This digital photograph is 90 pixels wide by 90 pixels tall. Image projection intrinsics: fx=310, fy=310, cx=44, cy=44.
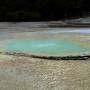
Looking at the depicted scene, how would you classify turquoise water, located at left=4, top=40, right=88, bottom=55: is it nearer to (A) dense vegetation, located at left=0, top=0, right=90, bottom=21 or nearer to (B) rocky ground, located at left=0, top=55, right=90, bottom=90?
(B) rocky ground, located at left=0, top=55, right=90, bottom=90

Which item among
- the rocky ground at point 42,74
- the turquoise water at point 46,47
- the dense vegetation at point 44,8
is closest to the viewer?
the rocky ground at point 42,74

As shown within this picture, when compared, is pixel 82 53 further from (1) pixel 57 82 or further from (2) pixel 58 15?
(2) pixel 58 15

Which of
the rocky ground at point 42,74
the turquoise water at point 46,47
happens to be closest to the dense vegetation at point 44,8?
the turquoise water at point 46,47

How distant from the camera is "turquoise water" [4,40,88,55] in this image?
6.48m

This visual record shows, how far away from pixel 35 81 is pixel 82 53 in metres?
2.06

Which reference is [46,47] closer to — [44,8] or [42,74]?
[42,74]

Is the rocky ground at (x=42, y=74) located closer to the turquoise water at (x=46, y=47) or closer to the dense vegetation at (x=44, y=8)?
the turquoise water at (x=46, y=47)

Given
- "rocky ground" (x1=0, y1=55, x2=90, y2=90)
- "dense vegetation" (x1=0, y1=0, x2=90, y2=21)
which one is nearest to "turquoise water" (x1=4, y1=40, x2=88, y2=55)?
"rocky ground" (x1=0, y1=55, x2=90, y2=90)

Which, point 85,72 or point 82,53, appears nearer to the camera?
point 85,72

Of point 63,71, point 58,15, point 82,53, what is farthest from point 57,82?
point 58,15

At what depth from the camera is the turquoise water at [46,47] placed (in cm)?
648

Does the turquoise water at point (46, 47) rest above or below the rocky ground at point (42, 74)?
below

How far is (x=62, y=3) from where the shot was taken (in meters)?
19.3

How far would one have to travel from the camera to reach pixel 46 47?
23.3 feet
